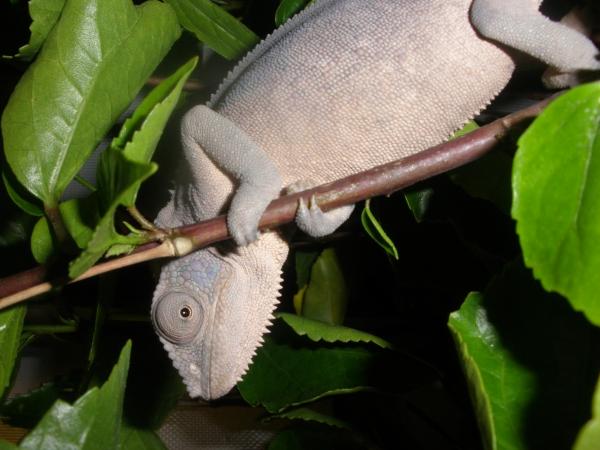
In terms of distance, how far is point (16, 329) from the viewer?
1.01 metres

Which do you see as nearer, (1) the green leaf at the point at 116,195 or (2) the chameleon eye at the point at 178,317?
(1) the green leaf at the point at 116,195

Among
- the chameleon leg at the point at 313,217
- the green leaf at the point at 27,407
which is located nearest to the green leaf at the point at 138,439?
the green leaf at the point at 27,407

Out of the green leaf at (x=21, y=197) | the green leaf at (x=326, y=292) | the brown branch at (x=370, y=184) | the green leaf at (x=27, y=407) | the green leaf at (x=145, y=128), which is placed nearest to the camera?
the green leaf at (x=145, y=128)

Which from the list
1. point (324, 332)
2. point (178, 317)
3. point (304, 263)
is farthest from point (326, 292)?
point (178, 317)

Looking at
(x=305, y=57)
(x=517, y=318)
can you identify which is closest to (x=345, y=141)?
(x=305, y=57)

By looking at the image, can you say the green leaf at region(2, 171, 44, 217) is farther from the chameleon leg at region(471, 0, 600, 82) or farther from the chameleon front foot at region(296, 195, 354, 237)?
the chameleon leg at region(471, 0, 600, 82)

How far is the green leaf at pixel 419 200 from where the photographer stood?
108 cm

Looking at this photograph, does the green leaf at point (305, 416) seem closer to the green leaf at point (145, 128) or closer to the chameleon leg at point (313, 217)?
the chameleon leg at point (313, 217)

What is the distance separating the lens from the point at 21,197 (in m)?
0.95

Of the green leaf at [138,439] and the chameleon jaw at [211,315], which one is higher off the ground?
the chameleon jaw at [211,315]

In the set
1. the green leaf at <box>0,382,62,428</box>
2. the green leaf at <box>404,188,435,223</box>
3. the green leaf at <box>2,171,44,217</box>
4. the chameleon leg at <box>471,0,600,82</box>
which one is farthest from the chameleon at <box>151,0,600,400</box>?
the green leaf at <box>0,382,62,428</box>

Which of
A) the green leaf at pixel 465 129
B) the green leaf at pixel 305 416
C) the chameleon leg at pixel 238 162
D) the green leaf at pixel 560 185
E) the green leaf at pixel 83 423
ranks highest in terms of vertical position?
the green leaf at pixel 560 185

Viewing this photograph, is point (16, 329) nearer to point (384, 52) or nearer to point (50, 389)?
point (50, 389)

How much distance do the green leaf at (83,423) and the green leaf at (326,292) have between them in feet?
2.57
